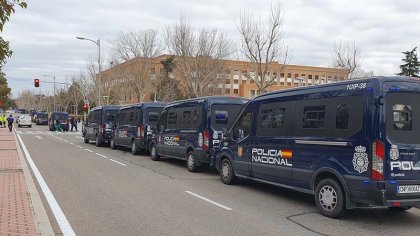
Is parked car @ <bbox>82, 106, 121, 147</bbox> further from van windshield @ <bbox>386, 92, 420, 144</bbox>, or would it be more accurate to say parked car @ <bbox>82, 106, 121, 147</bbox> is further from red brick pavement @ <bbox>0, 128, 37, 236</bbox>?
van windshield @ <bbox>386, 92, 420, 144</bbox>

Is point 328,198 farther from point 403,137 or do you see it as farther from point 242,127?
point 242,127

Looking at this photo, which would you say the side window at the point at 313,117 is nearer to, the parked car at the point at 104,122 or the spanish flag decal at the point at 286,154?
the spanish flag decal at the point at 286,154

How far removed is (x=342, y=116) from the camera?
26.0 feet

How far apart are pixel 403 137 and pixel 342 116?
3.51 ft

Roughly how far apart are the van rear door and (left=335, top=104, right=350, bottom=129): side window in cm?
71

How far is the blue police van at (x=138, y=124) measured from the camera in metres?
20.0

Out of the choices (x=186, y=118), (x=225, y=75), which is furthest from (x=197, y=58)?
(x=186, y=118)

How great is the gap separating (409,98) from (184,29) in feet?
126

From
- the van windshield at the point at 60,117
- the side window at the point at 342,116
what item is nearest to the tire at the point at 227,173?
the side window at the point at 342,116

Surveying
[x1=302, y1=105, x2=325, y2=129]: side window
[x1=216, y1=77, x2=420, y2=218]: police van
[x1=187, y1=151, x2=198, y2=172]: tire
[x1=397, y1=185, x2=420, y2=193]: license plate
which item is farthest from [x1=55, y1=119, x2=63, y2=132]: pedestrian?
[x1=397, y1=185, x2=420, y2=193]: license plate

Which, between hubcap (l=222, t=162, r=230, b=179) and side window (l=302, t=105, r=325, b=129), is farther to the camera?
hubcap (l=222, t=162, r=230, b=179)

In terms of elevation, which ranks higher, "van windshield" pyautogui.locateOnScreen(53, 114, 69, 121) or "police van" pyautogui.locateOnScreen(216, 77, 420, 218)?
"van windshield" pyautogui.locateOnScreen(53, 114, 69, 121)

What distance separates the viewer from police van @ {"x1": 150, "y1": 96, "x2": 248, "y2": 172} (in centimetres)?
1364

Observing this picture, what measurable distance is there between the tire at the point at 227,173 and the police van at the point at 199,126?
1.33 m
